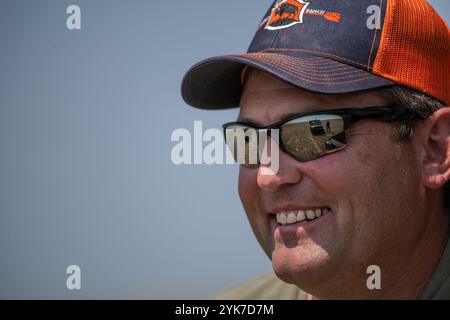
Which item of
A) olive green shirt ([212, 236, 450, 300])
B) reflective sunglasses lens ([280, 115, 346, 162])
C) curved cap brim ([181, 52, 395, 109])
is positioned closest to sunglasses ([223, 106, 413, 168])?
reflective sunglasses lens ([280, 115, 346, 162])

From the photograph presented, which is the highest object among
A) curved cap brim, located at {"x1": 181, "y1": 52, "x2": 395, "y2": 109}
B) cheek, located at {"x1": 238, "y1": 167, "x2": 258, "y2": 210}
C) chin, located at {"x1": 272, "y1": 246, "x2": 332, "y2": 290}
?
curved cap brim, located at {"x1": 181, "y1": 52, "x2": 395, "y2": 109}

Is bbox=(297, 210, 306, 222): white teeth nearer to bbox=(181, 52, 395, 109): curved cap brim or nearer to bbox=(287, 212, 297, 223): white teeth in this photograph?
bbox=(287, 212, 297, 223): white teeth

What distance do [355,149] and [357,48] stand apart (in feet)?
1.61

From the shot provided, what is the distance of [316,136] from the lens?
7.82ft

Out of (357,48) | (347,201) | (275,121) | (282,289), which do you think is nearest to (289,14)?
(357,48)

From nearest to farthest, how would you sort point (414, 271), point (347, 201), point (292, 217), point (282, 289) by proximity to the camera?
point (347, 201) < point (292, 217) < point (414, 271) < point (282, 289)

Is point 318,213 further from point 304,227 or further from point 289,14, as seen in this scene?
point 289,14

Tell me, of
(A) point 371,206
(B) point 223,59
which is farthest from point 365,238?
(B) point 223,59

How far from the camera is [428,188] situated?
257 centimetres

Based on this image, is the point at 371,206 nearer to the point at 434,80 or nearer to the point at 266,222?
the point at 266,222

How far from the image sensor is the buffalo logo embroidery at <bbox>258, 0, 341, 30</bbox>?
256cm

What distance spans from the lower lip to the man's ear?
52 cm

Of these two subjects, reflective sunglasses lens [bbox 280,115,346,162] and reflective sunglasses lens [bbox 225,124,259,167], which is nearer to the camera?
reflective sunglasses lens [bbox 280,115,346,162]
